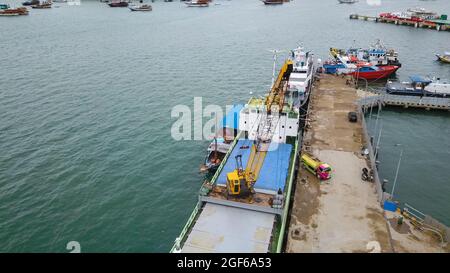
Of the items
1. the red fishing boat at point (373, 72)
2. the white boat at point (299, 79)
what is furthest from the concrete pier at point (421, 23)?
the white boat at point (299, 79)

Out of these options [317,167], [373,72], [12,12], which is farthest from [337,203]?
[12,12]

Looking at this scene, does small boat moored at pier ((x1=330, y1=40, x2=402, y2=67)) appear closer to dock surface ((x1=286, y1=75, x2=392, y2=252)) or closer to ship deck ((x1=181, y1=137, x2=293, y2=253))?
dock surface ((x1=286, y1=75, x2=392, y2=252))

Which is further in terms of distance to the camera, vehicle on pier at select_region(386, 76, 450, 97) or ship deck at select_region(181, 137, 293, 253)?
Answer: vehicle on pier at select_region(386, 76, 450, 97)

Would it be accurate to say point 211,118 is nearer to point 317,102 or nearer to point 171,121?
point 171,121

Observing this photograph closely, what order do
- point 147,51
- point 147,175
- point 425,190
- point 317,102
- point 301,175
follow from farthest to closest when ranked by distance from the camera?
point 147,51 → point 317,102 → point 147,175 → point 425,190 → point 301,175

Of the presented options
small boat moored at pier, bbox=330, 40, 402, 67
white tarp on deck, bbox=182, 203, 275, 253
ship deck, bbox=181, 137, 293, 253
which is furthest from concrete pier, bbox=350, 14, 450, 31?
white tarp on deck, bbox=182, 203, 275, 253

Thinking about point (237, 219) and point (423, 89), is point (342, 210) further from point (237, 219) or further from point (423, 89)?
point (423, 89)

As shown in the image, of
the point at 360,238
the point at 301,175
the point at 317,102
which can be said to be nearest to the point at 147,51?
the point at 317,102
